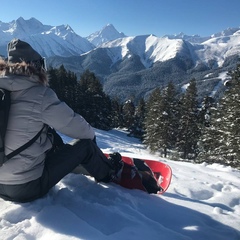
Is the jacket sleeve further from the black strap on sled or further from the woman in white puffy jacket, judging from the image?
the black strap on sled

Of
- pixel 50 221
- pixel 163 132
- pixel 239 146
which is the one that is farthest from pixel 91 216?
pixel 163 132

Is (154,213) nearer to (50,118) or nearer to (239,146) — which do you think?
(50,118)

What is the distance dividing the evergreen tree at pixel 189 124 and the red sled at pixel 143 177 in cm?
3126

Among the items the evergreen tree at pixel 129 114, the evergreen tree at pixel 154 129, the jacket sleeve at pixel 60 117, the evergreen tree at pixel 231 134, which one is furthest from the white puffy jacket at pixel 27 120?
the evergreen tree at pixel 129 114

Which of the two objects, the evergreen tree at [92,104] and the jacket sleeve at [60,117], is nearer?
the jacket sleeve at [60,117]

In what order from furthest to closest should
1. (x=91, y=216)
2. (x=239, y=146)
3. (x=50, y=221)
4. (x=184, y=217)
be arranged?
(x=239, y=146), (x=184, y=217), (x=91, y=216), (x=50, y=221)

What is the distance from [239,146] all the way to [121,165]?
52.9 ft

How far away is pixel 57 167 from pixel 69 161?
177 millimetres

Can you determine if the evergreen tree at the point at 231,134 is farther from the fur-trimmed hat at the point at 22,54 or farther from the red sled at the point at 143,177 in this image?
the fur-trimmed hat at the point at 22,54

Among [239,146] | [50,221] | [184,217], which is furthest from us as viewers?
[239,146]

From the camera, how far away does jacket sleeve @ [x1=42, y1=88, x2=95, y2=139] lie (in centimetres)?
321

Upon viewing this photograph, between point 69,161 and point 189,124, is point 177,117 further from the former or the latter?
point 69,161

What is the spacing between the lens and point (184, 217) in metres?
3.67

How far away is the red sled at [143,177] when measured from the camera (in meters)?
4.44
